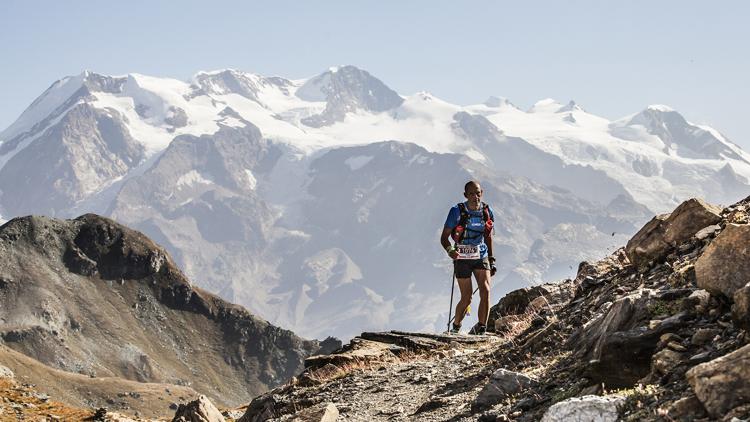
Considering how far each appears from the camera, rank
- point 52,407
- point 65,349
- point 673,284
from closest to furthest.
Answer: point 673,284 → point 52,407 → point 65,349

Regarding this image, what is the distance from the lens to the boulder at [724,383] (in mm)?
6395

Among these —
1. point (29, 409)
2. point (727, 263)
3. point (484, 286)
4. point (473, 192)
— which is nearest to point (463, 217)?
point (473, 192)

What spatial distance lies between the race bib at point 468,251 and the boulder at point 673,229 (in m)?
5.84

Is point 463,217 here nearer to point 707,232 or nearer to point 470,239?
point 470,239

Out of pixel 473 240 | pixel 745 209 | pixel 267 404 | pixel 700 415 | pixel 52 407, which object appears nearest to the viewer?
pixel 700 415

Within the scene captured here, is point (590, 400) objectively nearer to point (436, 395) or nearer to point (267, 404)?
point (436, 395)

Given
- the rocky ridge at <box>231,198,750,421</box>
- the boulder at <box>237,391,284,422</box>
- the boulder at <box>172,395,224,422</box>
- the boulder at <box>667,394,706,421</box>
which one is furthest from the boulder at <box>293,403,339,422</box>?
the boulder at <box>667,394,706,421</box>

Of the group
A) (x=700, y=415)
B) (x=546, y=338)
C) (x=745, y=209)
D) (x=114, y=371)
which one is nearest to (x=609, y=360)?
(x=700, y=415)

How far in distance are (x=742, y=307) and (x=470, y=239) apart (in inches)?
437

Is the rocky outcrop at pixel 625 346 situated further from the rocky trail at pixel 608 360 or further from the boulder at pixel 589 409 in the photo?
the boulder at pixel 589 409

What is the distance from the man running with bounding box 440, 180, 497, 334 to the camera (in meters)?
18.7

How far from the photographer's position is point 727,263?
28.2 ft

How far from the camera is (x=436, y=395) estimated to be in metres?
13.0

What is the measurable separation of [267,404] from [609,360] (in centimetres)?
933
